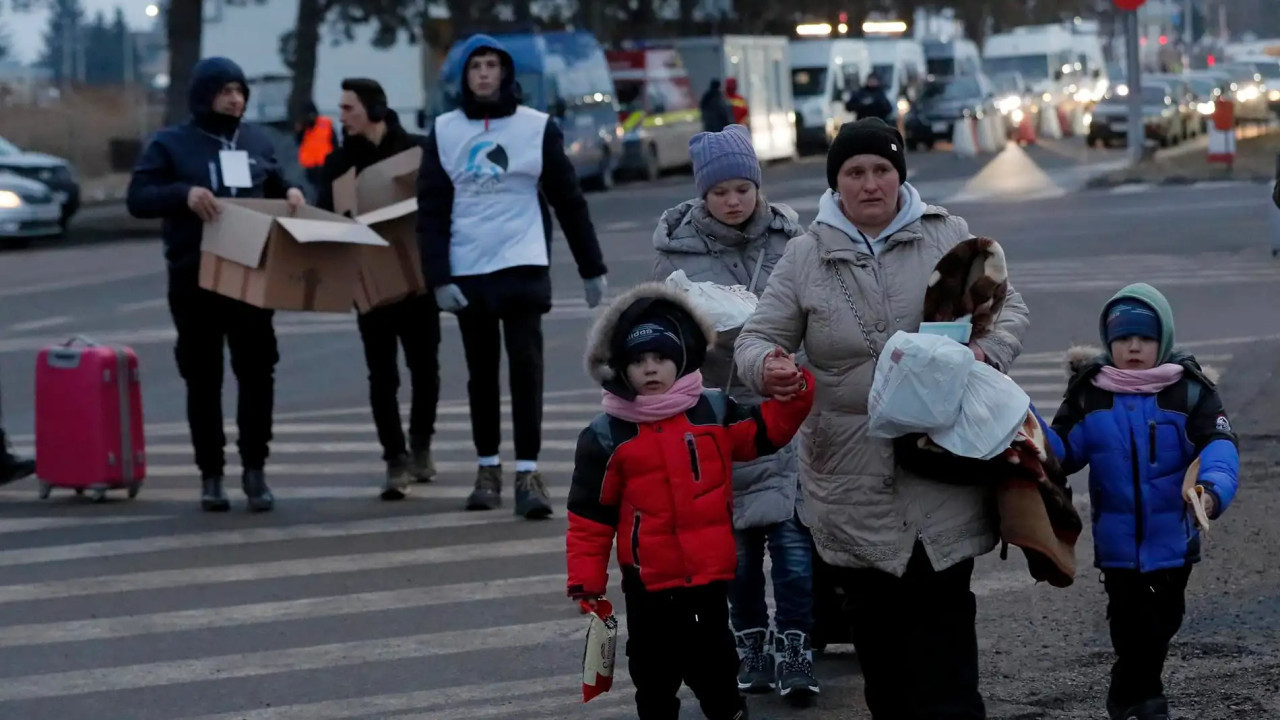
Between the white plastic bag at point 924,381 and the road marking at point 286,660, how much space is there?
7.55ft

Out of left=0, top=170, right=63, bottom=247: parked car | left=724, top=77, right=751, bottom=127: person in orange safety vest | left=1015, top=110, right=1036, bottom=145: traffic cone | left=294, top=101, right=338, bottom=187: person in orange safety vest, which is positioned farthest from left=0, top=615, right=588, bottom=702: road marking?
left=1015, top=110, right=1036, bottom=145: traffic cone

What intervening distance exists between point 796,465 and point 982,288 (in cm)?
128

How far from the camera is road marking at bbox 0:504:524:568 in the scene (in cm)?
838

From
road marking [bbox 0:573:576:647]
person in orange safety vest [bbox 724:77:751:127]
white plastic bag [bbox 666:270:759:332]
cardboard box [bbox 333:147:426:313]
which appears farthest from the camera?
person in orange safety vest [bbox 724:77:751:127]

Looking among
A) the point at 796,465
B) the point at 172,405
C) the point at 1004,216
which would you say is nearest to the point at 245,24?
the point at 1004,216

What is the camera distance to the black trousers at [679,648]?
16.8 ft

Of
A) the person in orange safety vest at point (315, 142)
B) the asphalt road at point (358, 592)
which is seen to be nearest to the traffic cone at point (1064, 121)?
the person in orange safety vest at point (315, 142)

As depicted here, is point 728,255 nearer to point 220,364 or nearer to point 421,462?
point 220,364

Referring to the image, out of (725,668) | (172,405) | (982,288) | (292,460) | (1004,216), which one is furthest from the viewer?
(1004,216)

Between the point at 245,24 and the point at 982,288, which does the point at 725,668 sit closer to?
the point at 982,288

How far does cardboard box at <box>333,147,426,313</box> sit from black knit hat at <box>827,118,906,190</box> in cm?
443

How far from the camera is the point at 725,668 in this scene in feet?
17.1

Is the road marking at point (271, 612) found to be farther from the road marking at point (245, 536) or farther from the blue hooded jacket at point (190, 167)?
the blue hooded jacket at point (190, 167)

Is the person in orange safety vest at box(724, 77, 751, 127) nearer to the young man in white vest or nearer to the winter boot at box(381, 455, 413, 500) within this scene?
the winter boot at box(381, 455, 413, 500)
